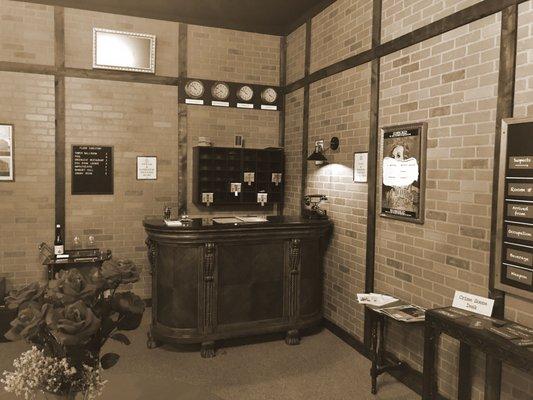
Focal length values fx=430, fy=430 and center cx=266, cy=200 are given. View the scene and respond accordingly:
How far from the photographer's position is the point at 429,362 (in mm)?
2771

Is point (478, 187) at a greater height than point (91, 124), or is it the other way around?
point (91, 124)

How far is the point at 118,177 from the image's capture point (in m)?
5.34

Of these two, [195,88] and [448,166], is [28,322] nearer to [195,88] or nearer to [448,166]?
[448,166]

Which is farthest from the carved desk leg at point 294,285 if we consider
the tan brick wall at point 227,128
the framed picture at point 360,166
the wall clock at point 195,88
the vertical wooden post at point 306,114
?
the wall clock at point 195,88

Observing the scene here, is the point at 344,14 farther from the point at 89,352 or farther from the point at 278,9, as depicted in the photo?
the point at 89,352

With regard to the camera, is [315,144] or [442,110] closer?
[442,110]

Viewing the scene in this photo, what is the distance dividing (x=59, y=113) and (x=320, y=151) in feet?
10.2

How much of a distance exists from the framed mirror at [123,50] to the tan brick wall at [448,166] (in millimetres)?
3071

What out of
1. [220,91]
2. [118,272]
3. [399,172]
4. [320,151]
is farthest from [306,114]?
[118,272]

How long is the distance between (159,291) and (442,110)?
117 inches

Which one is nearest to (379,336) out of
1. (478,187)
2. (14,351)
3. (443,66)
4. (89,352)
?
(478,187)

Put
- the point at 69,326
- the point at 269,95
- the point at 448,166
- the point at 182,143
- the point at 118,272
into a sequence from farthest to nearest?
the point at 269,95 → the point at 182,143 → the point at 448,166 → the point at 118,272 → the point at 69,326

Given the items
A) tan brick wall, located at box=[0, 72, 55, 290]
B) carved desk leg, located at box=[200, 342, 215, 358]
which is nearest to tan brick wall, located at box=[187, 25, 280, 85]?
tan brick wall, located at box=[0, 72, 55, 290]

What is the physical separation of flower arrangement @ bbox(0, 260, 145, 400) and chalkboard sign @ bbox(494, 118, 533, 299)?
2.27 meters
